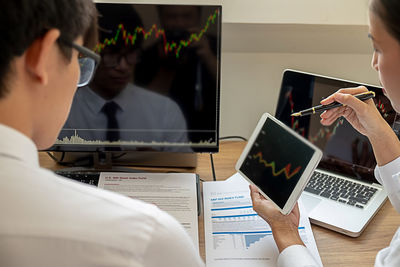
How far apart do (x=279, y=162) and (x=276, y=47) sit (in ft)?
1.67

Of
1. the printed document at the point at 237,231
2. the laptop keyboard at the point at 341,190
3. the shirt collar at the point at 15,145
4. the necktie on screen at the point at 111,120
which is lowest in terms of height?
the printed document at the point at 237,231

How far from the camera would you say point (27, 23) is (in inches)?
20.0

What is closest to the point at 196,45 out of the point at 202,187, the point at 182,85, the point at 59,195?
the point at 182,85

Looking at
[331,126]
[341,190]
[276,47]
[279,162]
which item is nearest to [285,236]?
[279,162]

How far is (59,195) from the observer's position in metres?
0.52

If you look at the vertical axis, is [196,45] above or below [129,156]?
above

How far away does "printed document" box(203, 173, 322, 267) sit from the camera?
0.88 metres

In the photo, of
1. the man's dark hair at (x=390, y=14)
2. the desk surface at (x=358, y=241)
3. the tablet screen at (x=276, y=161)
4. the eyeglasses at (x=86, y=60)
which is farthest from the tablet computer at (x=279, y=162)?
the eyeglasses at (x=86, y=60)

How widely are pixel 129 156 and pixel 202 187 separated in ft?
0.77

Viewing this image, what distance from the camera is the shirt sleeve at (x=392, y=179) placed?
3.14 feet

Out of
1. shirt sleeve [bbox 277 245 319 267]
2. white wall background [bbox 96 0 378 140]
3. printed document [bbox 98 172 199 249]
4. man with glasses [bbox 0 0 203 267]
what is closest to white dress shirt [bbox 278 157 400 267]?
shirt sleeve [bbox 277 245 319 267]

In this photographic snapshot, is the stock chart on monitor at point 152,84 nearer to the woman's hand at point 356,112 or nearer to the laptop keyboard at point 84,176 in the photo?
the laptop keyboard at point 84,176

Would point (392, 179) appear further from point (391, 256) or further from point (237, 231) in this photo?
point (237, 231)

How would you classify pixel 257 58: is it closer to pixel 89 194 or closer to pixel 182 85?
pixel 182 85
